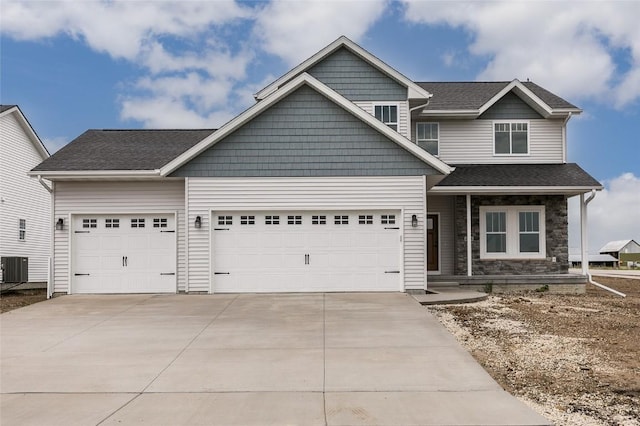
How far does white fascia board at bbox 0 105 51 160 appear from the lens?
23.9m

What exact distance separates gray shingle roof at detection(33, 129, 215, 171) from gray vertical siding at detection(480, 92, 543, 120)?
9561 mm

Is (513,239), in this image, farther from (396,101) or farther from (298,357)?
(298,357)

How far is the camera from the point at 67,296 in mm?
15805

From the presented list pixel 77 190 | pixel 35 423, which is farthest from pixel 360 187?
pixel 35 423

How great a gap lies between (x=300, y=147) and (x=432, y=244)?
21.2ft

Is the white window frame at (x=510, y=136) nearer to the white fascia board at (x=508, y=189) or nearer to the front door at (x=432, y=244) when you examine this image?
the white fascia board at (x=508, y=189)

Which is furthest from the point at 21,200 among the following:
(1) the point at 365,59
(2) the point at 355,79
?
(1) the point at 365,59

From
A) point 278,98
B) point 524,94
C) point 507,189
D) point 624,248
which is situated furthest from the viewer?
point 624,248

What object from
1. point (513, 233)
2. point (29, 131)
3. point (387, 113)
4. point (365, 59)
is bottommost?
point (513, 233)

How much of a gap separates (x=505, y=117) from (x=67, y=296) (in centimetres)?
1469

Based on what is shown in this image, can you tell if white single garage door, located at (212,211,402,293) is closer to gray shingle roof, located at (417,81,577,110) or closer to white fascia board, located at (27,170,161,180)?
white fascia board, located at (27,170,161,180)

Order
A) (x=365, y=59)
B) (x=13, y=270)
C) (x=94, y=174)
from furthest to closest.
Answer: (x=13, y=270)
(x=365, y=59)
(x=94, y=174)

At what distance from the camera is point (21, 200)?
2445cm

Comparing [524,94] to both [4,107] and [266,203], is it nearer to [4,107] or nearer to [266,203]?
[266,203]
